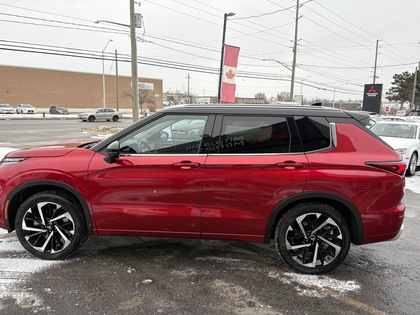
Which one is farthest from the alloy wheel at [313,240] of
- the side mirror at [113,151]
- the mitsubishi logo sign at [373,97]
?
the mitsubishi logo sign at [373,97]

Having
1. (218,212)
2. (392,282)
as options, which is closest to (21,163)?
(218,212)

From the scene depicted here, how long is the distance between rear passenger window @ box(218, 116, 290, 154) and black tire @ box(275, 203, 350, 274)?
2.27ft

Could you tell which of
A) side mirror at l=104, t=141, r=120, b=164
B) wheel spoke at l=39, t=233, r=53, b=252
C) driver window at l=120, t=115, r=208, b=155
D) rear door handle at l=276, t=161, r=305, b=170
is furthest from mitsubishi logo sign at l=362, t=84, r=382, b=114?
wheel spoke at l=39, t=233, r=53, b=252

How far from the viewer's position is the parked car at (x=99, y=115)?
35.5 metres

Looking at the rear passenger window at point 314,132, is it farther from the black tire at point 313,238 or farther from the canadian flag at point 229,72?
the canadian flag at point 229,72

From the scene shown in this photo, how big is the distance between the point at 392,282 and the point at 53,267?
11.8 ft

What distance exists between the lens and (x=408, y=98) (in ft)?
190

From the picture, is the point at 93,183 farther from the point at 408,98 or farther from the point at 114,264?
the point at 408,98

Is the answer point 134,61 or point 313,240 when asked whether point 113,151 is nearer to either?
point 313,240

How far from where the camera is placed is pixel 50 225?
353 centimetres

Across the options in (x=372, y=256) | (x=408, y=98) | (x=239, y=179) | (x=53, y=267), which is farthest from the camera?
(x=408, y=98)

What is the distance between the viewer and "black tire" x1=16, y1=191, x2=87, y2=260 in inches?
137

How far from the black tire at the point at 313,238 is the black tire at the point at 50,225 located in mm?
2219

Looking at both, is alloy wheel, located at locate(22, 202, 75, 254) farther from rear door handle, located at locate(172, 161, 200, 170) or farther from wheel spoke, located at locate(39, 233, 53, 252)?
rear door handle, located at locate(172, 161, 200, 170)
